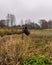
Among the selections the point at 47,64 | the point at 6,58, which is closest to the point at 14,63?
the point at 6,58

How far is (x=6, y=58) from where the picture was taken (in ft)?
25.6

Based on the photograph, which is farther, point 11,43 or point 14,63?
point 11,43

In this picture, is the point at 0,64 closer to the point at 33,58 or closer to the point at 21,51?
the point at 21,51

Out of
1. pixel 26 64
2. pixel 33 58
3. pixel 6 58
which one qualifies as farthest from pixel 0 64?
pixel 33 58

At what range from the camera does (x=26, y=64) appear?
26.6ft

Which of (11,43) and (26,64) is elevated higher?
(11,43)

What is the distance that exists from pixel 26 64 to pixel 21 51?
49 centimetres

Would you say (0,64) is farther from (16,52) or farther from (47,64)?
(47,64)

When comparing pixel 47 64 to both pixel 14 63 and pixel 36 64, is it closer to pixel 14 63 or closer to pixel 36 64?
pixel 36 64

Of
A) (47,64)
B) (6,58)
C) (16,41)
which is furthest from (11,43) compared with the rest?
(47,64)

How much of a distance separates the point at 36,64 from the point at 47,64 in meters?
0.49

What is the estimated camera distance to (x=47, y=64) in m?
8.61

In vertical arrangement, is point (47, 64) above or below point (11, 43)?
below

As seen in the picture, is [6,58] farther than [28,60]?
No
